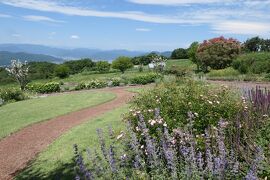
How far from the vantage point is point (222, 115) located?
7.91 metres

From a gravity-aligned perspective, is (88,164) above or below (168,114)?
below

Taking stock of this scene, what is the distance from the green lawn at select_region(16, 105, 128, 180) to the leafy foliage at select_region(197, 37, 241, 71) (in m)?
30.3

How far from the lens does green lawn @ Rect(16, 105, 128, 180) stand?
28.3 feet

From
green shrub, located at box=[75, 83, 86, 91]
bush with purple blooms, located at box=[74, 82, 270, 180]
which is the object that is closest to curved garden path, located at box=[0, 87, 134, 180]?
bush with purple blooms, located at box=[74, 82, 270, 180]

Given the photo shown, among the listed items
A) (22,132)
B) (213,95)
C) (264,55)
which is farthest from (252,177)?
(264,55)

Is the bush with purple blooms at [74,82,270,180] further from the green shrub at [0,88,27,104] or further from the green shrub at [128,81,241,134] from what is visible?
the green shrub at [0,88,27,104]

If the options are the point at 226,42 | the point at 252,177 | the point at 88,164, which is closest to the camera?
the point at 252,177

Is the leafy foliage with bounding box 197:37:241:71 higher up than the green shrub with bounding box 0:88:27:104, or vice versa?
the leafy foliage with bounding box 197:37:241:71

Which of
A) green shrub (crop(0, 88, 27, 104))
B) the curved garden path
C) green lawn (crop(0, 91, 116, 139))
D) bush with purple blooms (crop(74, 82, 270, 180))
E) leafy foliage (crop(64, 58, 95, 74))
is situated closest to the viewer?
bush with purple blooms (crop(74, 82, 270, 180))

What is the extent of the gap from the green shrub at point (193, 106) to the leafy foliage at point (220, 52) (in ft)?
111

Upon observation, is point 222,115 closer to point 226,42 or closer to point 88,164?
point 88,164

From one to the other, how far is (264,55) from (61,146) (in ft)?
105

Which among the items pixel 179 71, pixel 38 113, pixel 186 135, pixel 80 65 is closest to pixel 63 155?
pixel 186 135

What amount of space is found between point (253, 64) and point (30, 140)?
93.1 feet
